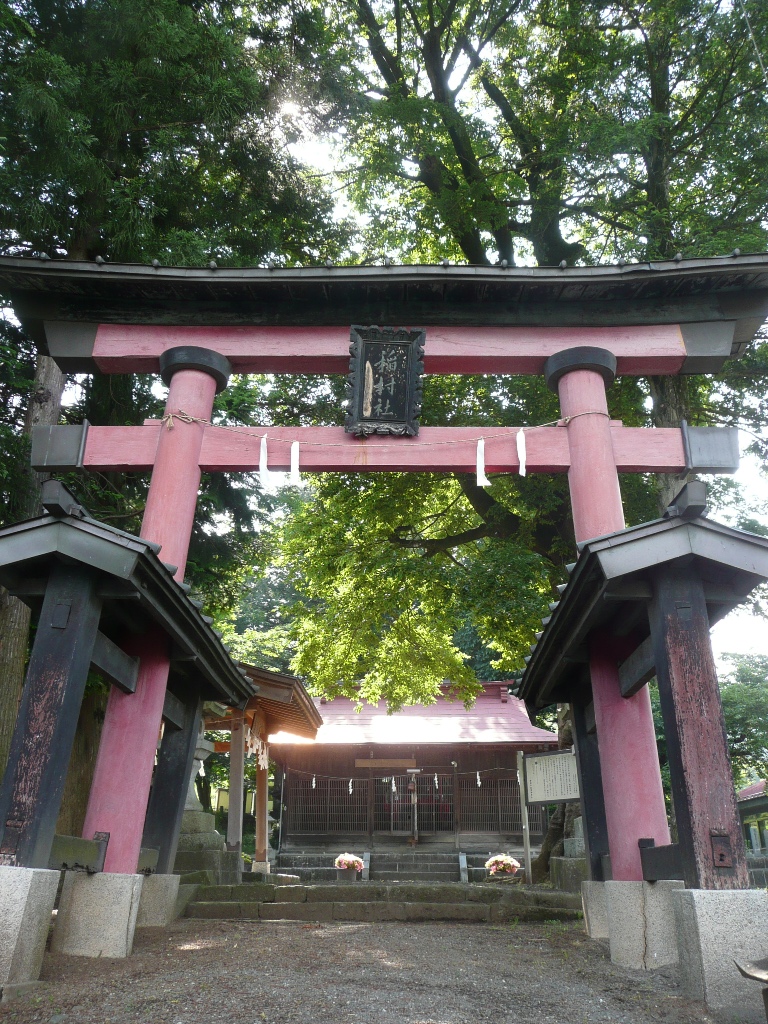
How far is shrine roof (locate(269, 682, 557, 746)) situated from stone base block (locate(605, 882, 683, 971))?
13172 mm

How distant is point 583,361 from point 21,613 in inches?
260

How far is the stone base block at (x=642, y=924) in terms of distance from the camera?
5078 millimetres

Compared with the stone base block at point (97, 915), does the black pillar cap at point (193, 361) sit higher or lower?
higher

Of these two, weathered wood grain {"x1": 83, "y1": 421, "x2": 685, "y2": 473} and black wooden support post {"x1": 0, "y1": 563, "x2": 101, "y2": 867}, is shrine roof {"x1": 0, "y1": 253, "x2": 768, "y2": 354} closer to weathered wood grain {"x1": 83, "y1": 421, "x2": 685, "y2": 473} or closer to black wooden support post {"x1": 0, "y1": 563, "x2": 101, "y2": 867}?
weathered wood grain {"x1": 83, "y1": 421, "x2": 685, "y2": 473}

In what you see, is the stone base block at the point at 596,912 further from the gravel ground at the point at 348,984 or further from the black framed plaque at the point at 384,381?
the black framed plaque at the point at 384,381

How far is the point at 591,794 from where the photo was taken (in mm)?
6723

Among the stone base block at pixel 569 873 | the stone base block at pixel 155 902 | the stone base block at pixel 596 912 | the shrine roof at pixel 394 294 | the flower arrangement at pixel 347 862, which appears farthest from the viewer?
the flower arrangement at pixel 347 862

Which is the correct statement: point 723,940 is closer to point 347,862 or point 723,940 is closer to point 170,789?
point 170,789

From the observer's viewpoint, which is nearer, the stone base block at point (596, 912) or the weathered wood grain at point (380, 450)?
the stone base block at point (596, 912)

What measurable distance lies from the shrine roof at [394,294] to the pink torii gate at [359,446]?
17 cm

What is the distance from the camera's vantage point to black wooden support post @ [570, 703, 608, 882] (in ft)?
21.2

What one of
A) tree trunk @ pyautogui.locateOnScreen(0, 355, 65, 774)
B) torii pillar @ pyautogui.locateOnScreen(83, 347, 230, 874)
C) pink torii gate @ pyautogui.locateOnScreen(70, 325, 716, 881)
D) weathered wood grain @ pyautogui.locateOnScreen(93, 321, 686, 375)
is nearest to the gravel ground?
torii pillar @ pyautogui.locateOnScreen(83, 347, 230, 874)

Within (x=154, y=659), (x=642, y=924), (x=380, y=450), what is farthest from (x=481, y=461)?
(x=642, y=924)

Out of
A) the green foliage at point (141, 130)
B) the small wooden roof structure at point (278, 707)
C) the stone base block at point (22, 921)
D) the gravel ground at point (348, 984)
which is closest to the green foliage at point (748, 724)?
the small wooden roof structure at point (278, 707)
